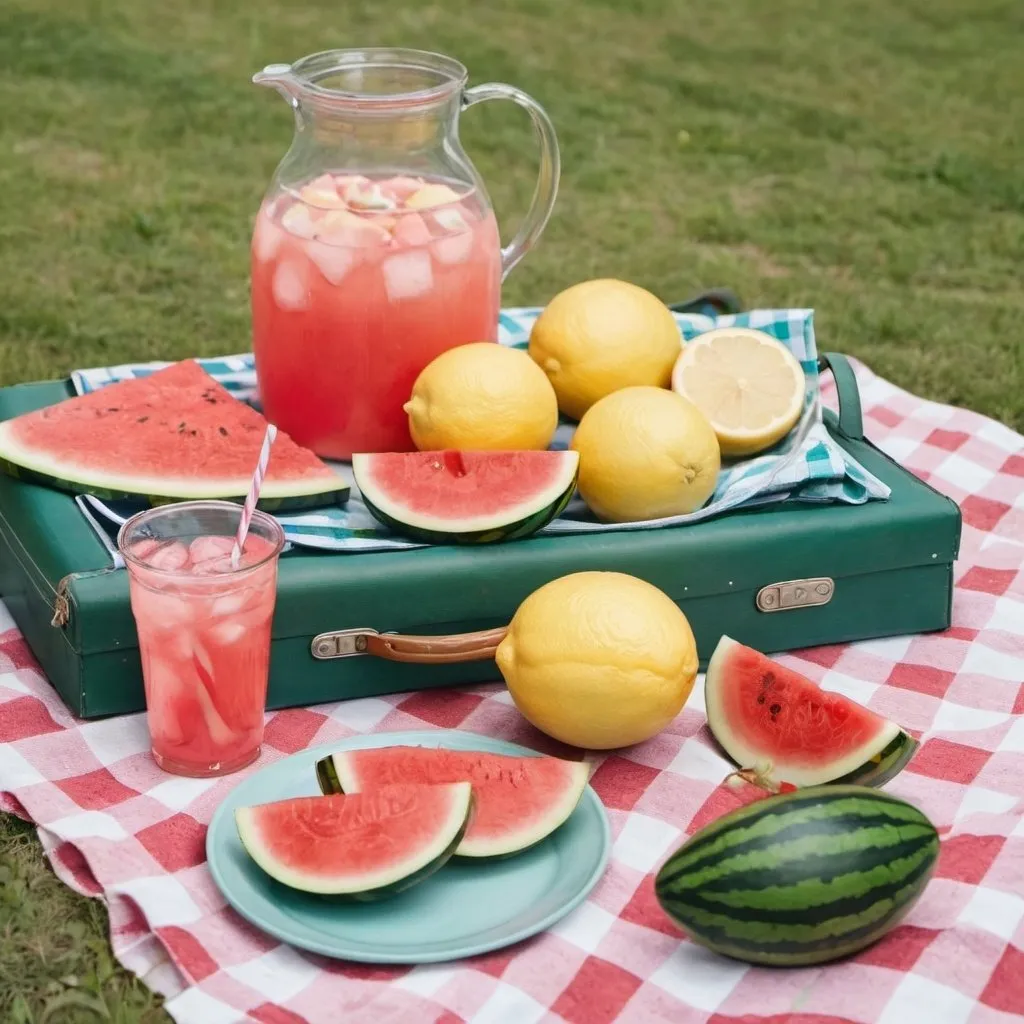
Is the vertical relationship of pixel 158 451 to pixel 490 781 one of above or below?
above

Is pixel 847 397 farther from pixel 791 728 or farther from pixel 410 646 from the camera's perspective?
pixel 410 646

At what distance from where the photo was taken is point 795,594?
2.31 metres

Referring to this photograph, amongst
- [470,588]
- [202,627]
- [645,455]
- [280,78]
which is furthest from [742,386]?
[202,627]

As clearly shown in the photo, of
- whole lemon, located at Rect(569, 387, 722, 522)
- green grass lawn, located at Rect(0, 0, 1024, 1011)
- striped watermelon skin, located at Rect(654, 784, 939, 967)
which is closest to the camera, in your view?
striped watermelon skin, located at Rect(654, 784, 939, 967)

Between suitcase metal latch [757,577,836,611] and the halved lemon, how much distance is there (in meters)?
0.27

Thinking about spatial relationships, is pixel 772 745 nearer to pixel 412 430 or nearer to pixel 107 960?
pixel 412 430

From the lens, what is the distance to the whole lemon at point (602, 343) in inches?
97.1

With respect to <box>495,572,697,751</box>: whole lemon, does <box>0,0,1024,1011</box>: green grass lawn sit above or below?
below

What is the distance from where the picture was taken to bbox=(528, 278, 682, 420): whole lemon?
2.47 meters

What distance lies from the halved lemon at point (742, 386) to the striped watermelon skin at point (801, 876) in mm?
891

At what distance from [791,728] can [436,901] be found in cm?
57

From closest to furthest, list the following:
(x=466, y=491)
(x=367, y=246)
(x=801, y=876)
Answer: (x=801, y=876), (x=466, y=491), (x=367, y=246)

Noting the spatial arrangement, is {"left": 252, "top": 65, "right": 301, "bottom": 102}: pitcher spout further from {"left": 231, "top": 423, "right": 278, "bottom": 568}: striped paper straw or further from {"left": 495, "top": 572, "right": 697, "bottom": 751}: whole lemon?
{"left": 495, "top": 572, "right": 697, "bottom": 751}: whole lemon

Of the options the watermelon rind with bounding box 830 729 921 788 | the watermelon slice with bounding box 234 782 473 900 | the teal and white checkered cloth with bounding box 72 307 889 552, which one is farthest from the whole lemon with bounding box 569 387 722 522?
the watermelon slice with bounding box 234 782 473 900
